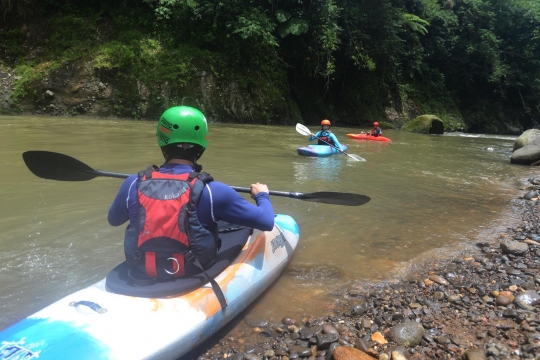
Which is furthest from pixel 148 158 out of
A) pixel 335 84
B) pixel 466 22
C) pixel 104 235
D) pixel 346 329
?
pixel 466 22

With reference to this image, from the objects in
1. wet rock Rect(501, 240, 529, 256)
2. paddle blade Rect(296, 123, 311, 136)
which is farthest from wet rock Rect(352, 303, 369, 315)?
paddle blade Rect(296, 123, 311, 136)

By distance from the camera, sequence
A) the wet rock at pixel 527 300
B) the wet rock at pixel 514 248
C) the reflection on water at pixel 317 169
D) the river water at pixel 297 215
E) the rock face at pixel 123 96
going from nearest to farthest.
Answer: the wet rock at pixel 527 300
the river water at pixel 297 215
the wet rock at pixel 514 248
the reflection on water at pixel 317 169
the rock face at pixel 123 96

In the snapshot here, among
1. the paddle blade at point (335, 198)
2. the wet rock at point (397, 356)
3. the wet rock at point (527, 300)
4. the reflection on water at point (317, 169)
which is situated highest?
the paddle blade at point (335, 198)

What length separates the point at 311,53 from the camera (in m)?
18.1

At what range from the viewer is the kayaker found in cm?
204

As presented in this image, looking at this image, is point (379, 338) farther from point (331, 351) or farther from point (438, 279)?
point (438, 279)

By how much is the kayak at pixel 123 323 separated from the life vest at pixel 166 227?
0.14 meters

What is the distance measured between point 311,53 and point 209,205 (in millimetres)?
17213

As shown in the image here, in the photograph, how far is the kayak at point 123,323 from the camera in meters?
1.69

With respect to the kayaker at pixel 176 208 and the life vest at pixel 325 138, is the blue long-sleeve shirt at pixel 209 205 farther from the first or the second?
the life vest at pixel 325 138

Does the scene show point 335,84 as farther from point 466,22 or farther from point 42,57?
point 42,57

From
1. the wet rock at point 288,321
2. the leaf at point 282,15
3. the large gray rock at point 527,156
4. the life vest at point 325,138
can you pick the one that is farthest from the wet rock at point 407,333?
the leaf at point 282,15

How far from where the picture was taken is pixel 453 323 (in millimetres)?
2305

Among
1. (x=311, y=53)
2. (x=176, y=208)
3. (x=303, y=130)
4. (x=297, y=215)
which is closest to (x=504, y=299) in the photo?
(x=176, y=208)
